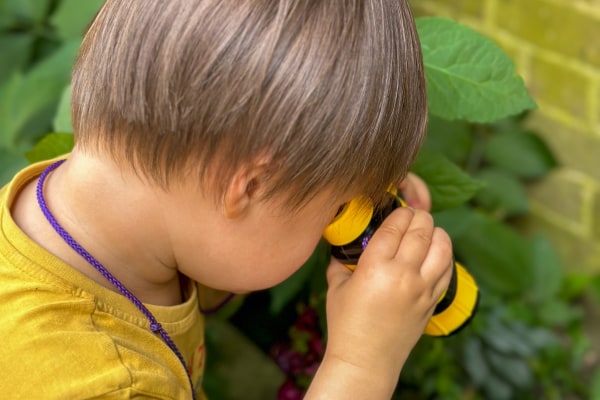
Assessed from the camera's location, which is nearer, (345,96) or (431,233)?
(345,96)

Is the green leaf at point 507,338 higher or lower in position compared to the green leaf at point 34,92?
lower

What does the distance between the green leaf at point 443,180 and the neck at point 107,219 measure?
14.2 inches

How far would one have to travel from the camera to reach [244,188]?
0.85 metres

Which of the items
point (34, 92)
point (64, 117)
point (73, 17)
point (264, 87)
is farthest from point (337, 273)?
point (73, 17)

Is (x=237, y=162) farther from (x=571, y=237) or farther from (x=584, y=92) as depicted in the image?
(x=571, y=237)

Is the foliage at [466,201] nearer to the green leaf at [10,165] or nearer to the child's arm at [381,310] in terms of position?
the green leaf at [10,165]

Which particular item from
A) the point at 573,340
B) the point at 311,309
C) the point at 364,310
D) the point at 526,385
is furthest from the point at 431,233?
the point at 573,340

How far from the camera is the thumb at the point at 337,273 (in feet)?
3.32

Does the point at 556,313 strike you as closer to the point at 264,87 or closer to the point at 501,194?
the point at 501,194

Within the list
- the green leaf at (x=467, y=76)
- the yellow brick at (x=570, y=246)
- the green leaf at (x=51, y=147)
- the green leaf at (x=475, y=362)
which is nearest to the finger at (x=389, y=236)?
the green leaf at (x=467, y=76)

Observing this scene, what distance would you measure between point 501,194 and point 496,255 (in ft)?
0.57

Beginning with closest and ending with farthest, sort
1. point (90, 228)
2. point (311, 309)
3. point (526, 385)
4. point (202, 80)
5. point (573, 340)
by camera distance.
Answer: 1. point (202, 80)
2. point (90, 228)
3. point (311, 309)
4. point (526, 385)
5. point (573, 340)

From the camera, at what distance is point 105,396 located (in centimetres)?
85

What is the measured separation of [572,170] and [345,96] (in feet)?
4.00
